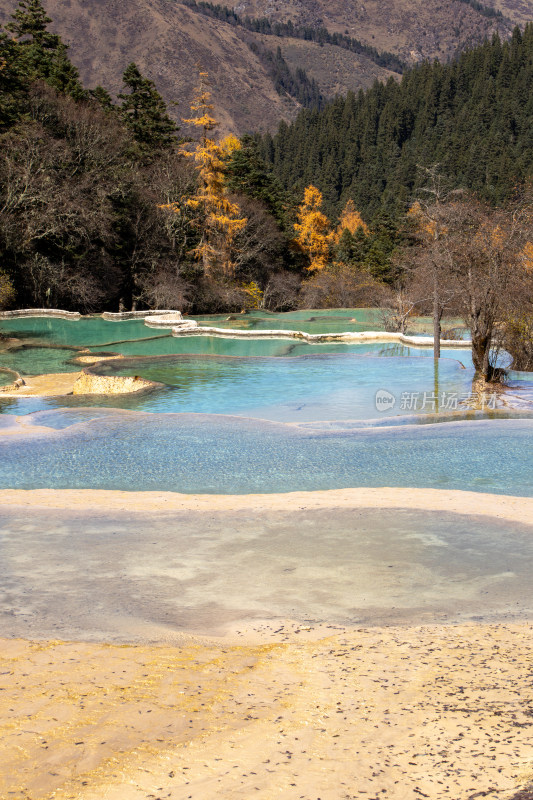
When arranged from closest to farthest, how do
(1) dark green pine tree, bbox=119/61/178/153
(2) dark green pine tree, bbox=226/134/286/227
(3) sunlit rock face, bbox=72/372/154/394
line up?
(3) sunlit rock face, bbox=72/372/154/394, (2) dark green pine tree, bbox=226/134/286/227, (1) dark green pine tree, bbox=119/61/178/153

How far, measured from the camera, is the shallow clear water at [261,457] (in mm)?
9391

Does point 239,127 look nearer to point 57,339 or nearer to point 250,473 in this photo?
point 57,339

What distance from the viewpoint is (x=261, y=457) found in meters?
10.3

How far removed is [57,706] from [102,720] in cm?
28

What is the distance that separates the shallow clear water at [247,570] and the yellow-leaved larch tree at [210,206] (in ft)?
97.7

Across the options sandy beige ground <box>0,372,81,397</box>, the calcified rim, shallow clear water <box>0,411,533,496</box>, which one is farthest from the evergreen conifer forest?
sandy beige ground <box>0,372,81,397</box>

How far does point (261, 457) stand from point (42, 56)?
3748cm

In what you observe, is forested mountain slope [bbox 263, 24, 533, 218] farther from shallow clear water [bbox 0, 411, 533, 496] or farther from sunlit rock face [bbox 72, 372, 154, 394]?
shallow clear water [bbox 0, 411, 533, 496]

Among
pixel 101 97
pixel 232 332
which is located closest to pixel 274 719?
pixel 232 332

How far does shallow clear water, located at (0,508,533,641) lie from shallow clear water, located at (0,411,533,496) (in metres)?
1.63

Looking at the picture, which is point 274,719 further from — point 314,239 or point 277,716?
point 314,239

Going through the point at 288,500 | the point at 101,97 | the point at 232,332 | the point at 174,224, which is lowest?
the point at 288,500

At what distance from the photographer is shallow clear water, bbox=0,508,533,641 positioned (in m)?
5.23

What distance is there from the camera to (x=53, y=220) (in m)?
29.0
